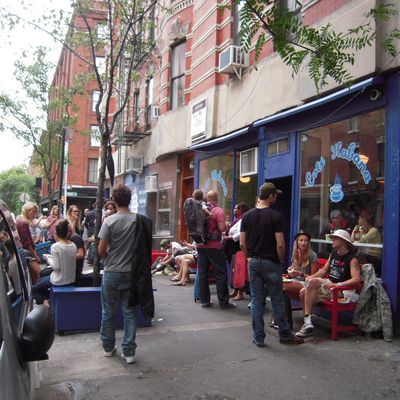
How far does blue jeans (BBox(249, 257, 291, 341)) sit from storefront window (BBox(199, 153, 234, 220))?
532 cm

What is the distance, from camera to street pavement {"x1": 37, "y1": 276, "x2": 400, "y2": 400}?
4.12 meters

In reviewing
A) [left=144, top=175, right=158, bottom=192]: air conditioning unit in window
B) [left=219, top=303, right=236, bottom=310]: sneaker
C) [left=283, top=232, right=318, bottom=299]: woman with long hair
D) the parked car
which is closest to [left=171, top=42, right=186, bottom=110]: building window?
[left=144, top=175, right=158, bottom=192]: air conditioning unit in window

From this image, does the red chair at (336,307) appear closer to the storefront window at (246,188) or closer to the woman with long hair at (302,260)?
the woman with long hair at (302,260)

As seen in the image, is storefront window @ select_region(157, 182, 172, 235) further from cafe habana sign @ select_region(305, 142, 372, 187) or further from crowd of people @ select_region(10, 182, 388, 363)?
cafe habana sign @ select_region(305, 142, 372, 187)

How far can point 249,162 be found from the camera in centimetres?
991

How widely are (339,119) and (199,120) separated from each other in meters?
5.42

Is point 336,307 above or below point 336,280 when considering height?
below

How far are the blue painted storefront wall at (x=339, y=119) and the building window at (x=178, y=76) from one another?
4393mm

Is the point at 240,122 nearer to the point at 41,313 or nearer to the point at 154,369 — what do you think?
the point at 154,369

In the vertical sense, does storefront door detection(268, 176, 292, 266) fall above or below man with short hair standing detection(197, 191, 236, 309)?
above

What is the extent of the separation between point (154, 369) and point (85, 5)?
6092mm

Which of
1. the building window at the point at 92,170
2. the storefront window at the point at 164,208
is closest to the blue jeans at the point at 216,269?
the storefront window at the point at 164,208

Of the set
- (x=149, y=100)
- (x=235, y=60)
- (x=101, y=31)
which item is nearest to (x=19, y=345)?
(x=101, y=31)

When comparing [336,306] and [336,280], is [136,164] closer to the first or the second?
[336,280]
